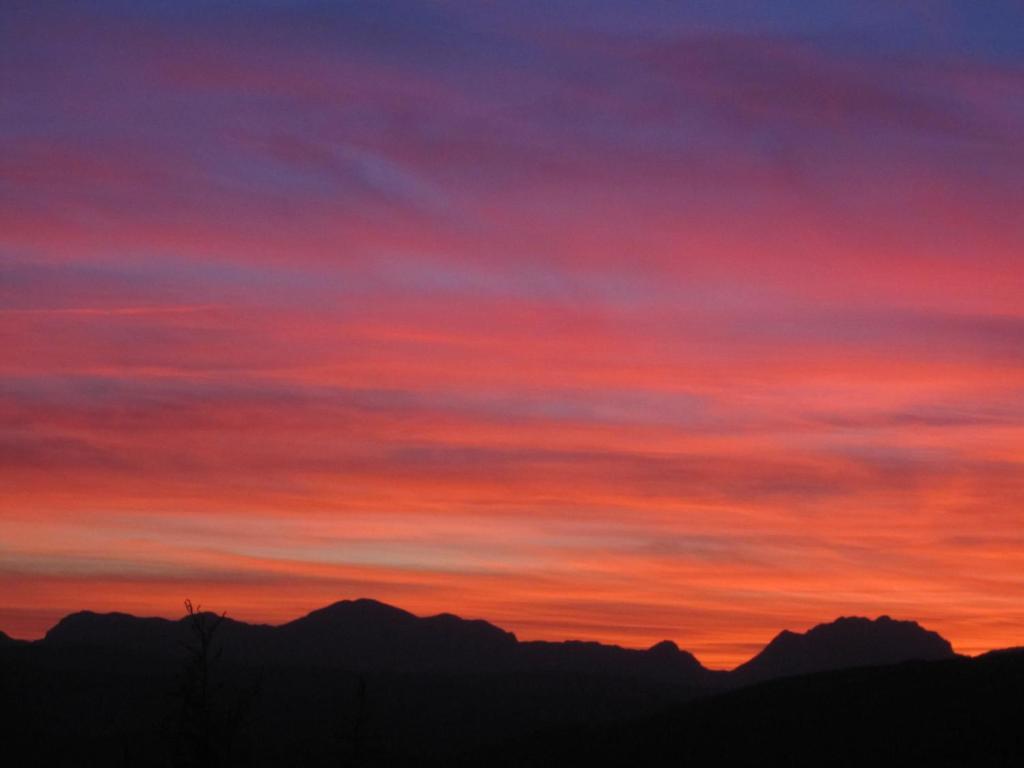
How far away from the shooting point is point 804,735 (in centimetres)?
7862

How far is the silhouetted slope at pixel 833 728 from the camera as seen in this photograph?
71.2 meters

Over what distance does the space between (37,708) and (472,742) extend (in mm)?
57577

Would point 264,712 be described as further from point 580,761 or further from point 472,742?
point 580,761

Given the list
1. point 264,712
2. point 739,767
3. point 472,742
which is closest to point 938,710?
point 739,767

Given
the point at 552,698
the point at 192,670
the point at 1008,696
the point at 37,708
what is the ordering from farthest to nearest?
the point at 552,698, the point at 37,708, the point at 1008,696, the point at 192,670

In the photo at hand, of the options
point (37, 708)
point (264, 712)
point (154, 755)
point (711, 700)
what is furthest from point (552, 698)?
point (711, 700)

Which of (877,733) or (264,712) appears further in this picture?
(264,712)

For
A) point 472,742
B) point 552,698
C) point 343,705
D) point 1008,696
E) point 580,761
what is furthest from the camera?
point 552,698

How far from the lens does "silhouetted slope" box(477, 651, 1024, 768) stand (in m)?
71.2

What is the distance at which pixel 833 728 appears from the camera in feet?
258

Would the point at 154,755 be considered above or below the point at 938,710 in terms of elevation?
below

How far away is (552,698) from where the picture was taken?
190 meters

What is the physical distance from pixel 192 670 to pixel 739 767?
4175 centimetres

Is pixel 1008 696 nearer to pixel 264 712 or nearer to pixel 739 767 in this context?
pixel 739 767
